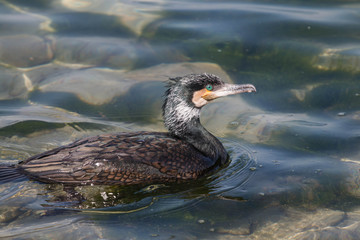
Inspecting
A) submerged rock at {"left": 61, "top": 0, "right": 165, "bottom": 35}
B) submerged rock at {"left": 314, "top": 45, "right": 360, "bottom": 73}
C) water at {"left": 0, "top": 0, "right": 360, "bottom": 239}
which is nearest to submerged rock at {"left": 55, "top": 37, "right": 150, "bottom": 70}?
water at {"left": 0, "top": 0, "right": 360, "bottom": 239}

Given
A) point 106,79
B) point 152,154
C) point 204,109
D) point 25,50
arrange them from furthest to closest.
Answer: point 25,50 → point 106,79 → point 204,109 → point 152,154

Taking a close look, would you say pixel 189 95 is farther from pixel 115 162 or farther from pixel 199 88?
pixel 115 162

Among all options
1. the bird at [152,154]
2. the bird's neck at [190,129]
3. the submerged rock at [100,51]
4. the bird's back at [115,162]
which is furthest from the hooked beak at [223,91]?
the submerged rock at [100,51]

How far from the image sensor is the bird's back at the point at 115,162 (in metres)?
6.29

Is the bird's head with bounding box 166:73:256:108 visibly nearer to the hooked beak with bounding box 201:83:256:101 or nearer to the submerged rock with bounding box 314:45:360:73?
the hooked beak with bounding box 201:83:256:101

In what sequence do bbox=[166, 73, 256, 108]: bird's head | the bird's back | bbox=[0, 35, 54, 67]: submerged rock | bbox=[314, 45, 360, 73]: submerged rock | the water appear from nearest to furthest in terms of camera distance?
the water
the bird's back
bbox=[166, 73, 256, 108]: bird's head
bbox=[314, 45, 360, 73]: submerged rock
bbox=[0, 35, 54, 67]: submerged rock

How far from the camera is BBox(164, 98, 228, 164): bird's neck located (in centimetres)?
718

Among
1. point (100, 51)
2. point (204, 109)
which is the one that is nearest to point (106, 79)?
point (100, 51)

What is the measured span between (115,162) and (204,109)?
302 centimetres

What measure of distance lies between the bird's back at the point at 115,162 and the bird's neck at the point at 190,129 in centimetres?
40

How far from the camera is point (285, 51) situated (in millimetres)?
10406

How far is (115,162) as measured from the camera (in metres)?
6.36

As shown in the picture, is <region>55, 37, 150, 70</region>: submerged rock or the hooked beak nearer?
the hooked beak

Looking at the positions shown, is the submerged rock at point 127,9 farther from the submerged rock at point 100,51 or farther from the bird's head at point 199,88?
the bird's head at point 199,88
